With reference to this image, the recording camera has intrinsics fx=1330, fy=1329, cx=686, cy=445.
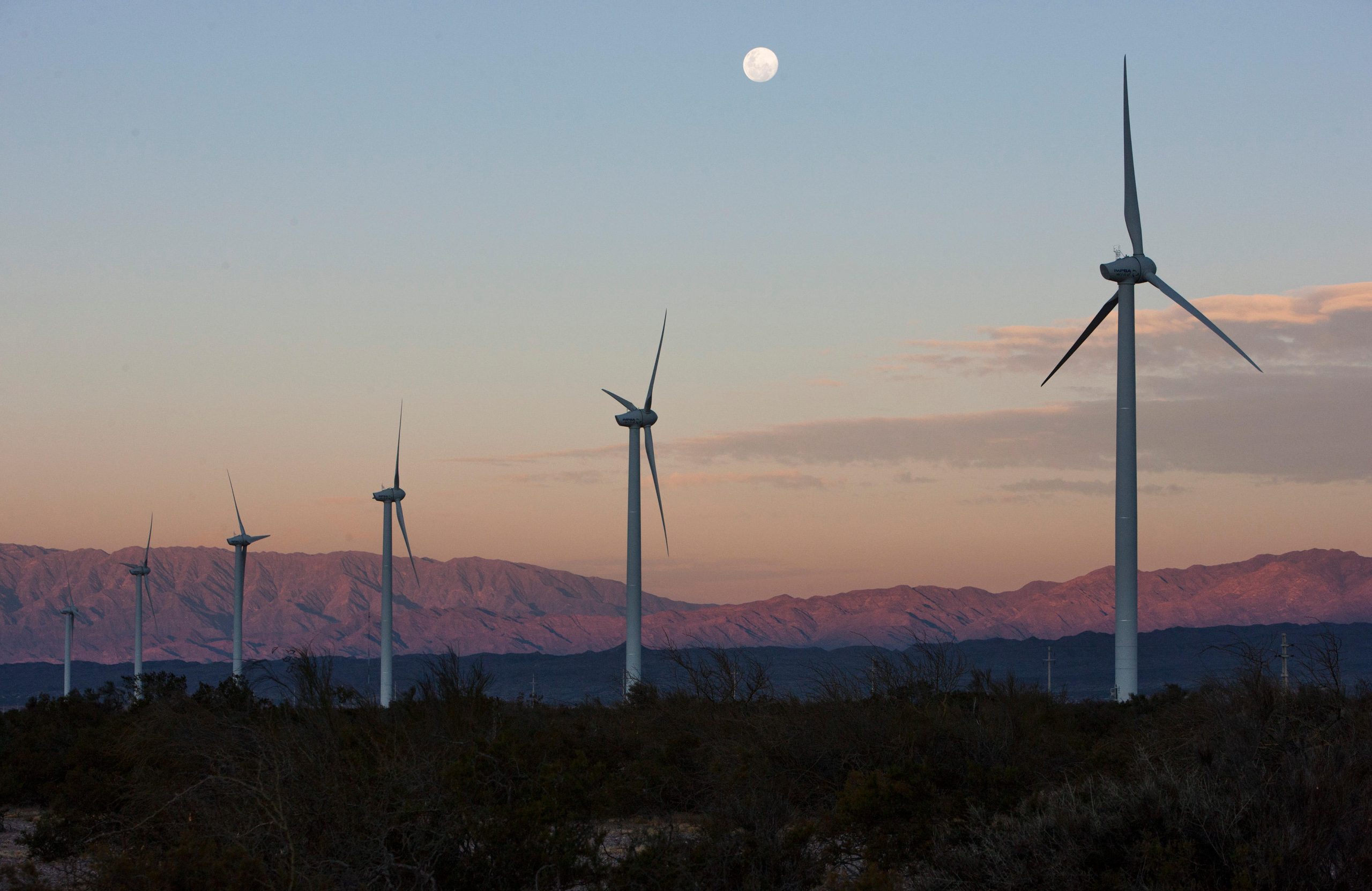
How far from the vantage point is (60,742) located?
2900cm

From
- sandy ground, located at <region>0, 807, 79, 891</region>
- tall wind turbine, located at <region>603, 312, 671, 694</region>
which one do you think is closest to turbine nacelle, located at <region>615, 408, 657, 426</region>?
tall wind turbine, located at <region>603, 312, 671, 694</region>

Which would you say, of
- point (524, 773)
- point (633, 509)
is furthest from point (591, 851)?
point (633, 509)

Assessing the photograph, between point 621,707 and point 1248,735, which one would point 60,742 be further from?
point 1248,735

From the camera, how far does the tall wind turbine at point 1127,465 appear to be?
1481 inches

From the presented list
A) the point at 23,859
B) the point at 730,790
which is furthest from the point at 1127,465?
the point at 23,859

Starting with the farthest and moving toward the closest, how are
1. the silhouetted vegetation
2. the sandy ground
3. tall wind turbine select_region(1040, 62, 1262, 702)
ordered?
tall wind turbine select_region(1040, 62, 1262, 702)
the sandy ground
the silhouetted vegetation

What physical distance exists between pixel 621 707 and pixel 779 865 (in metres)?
17.3

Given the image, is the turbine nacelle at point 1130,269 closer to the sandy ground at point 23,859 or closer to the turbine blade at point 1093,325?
the turbine blade at point 1093,325

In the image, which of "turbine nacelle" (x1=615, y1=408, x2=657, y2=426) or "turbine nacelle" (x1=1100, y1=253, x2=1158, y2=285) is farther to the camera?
"turbine nacelle" (x1=615, y1=408, x2=657, y2=426)

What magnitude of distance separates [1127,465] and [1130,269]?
738 cm

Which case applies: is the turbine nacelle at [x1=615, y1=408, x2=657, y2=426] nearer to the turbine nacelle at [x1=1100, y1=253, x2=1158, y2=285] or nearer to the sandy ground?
the turbine nacelle at [x1=1100, y1=253, x2=1158, y2=285]

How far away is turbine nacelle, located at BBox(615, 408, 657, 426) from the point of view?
58.1 meters

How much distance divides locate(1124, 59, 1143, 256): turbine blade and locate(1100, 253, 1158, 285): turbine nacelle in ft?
1.56

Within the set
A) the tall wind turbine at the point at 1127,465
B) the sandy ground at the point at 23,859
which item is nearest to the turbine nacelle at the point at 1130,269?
the tall wind turbine at the point at 1127,465
